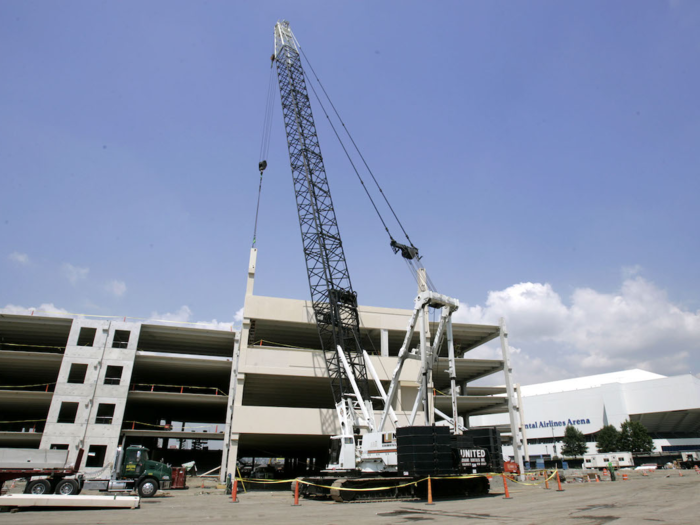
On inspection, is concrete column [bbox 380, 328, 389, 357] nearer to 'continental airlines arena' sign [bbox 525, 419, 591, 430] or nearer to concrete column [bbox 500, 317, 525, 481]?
concrete column [bbox 500, 317, 525, 481]

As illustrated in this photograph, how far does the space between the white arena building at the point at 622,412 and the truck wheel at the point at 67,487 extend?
65.3 meters

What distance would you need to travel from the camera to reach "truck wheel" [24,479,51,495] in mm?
20422

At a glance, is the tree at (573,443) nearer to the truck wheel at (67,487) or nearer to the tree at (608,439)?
the tree at (608,439)

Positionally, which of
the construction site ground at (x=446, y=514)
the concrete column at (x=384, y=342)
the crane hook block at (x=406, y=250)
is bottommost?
the construction site ground at (x=446, y=514)

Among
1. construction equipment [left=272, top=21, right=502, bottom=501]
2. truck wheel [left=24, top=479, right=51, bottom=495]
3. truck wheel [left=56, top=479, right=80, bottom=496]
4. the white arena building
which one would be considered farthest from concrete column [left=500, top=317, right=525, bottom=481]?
truck wheel [left=24, top=479, right=51, bottom=495]

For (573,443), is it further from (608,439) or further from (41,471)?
(41,471)

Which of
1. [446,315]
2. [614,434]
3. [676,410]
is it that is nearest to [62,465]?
[446,315]

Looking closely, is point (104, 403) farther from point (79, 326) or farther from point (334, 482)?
point (334, 482)

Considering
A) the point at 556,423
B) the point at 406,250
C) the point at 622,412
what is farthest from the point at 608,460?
the point at 406,250

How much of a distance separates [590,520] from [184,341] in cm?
3771

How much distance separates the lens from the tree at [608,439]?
7319cm

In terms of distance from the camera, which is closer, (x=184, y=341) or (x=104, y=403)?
(x=104, y=403)

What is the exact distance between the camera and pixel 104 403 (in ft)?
118

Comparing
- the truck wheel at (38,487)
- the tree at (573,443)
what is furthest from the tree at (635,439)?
the truck wheel at (38,487)
